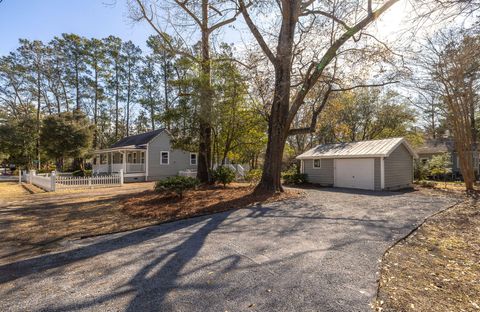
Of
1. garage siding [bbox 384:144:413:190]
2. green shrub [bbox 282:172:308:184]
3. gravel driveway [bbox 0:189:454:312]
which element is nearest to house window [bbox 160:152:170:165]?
green shrub [bbox 282:172:308:184]

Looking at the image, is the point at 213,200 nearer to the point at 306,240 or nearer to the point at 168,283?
the point at 306,240

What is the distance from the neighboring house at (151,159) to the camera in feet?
71.5

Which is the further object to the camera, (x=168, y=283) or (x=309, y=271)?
(x=309, y=271)

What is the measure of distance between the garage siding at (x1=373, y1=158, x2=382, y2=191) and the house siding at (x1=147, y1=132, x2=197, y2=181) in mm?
14071

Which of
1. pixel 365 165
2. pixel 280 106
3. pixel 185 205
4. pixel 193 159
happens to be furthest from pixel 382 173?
pixel 193 159

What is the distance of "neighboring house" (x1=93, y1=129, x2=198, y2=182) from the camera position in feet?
71.5

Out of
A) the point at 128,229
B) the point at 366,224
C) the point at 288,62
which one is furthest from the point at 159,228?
the point at 288,62

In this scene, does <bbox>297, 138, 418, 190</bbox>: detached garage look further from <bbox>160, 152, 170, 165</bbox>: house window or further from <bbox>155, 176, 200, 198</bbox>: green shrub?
<bbox>160, 152, 170, 165</bbox>: house window

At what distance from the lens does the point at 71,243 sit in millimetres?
5188

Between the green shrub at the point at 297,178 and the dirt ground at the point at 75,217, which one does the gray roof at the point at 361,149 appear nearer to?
the green shrub at the point at 297,178

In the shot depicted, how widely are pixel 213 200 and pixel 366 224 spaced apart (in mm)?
5134

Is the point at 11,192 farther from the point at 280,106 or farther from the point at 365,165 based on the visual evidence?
the point at 365,165

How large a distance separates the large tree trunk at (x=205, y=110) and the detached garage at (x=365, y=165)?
7175 mm

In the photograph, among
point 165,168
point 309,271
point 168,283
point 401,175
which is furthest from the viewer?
point 165,168
